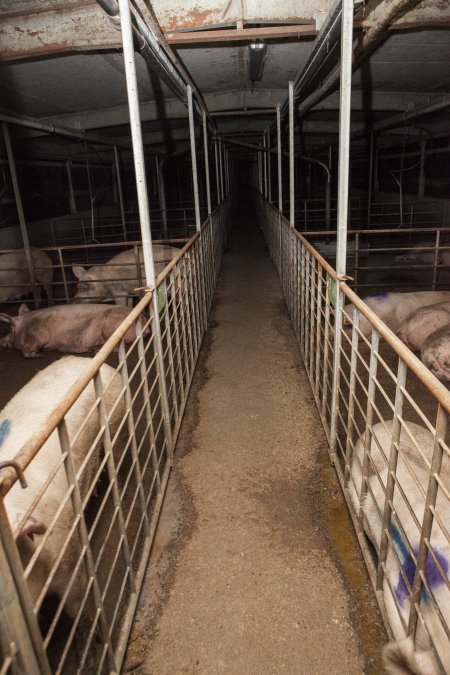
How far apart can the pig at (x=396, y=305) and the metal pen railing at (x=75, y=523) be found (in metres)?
2.47

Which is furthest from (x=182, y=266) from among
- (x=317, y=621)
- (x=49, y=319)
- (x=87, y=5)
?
(x=317, y=621)

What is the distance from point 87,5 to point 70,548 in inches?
181

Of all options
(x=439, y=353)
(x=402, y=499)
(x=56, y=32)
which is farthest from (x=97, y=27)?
(x=402, y=499)

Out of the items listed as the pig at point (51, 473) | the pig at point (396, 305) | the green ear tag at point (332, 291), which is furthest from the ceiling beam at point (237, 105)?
the pig at point (51, 473)

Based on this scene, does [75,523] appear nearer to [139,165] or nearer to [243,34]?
[139,165]

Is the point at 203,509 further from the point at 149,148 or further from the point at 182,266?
the point at 149,148

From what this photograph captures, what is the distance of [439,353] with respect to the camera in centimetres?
432

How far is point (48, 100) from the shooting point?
7312mm

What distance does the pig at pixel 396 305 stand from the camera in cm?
533

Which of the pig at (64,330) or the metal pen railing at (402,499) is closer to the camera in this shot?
the metal pen railing at (402,499)

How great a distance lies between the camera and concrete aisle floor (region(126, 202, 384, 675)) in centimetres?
198

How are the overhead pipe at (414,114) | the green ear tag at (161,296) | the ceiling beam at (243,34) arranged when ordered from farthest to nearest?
the overhead pipe at (414,114) → the ceiling beam at (243,34) → the green ear tag at (161,296)

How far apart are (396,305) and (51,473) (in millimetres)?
4740

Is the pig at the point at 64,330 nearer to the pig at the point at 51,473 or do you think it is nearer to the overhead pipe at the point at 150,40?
the pig at the point at 51,473
